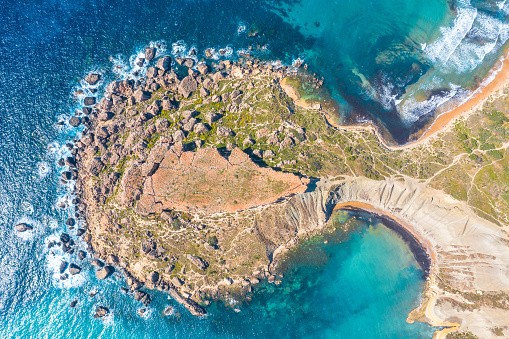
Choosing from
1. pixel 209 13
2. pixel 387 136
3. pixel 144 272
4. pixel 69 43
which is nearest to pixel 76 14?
pixel 69 43

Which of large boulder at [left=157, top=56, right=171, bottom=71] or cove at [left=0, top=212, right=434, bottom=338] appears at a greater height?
large boulder at [left=157, top=56, right=171, bottom=71]

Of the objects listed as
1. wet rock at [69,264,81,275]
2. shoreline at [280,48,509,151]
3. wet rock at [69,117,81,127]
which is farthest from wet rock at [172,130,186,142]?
wet rock at [69,264,81,275]

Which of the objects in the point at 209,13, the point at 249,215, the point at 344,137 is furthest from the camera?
the point at 209,13

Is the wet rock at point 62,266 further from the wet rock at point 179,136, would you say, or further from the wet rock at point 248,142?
the wet rock at point 248,142

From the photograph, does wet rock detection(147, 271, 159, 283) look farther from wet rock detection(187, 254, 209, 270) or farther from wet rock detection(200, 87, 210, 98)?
wet rock detection(200, 87, 210, 98)

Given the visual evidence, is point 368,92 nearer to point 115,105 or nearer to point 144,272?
point 115,105

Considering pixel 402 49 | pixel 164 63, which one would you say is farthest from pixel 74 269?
pixel 402 49

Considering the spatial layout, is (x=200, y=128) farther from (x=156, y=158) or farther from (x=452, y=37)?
(x=452, y=37)
